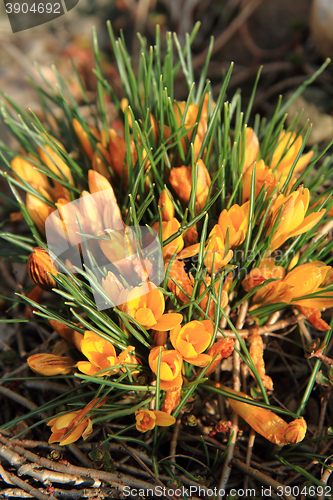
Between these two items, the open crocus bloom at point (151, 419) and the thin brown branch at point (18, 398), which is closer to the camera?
the open crocus bloom at point (151, 419)

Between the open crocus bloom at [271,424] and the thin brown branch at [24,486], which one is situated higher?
the open crocus bloom at [271,424]

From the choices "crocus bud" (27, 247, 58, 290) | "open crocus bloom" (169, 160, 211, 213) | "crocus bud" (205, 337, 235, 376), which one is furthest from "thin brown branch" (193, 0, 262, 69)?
"crocus bud" (205, 337, 235, 376)

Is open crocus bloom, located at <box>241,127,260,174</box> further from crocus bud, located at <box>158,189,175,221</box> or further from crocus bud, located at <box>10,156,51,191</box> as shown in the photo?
crocus bud, located at <box>10,156,51,191</box>

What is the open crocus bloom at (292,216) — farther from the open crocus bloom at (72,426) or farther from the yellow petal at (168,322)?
the open crocus bloom at (72,426)

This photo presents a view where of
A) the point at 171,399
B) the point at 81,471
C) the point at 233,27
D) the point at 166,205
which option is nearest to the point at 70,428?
the point at 81,471

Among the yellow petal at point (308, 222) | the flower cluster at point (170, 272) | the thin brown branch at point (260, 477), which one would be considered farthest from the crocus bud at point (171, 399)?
the yellow petal at point (308, 222)

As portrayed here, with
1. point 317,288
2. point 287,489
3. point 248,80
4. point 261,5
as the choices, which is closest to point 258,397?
point 287,489

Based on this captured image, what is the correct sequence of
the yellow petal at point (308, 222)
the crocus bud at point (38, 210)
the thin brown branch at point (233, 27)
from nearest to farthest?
1. the yellow petal at point (308, 222)
2. the crocus bud at point (38, 210)
3. the thin brown branch at point (233, 27)

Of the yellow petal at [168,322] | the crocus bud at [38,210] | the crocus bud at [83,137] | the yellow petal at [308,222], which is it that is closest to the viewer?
the yellow petal at [168,322]
